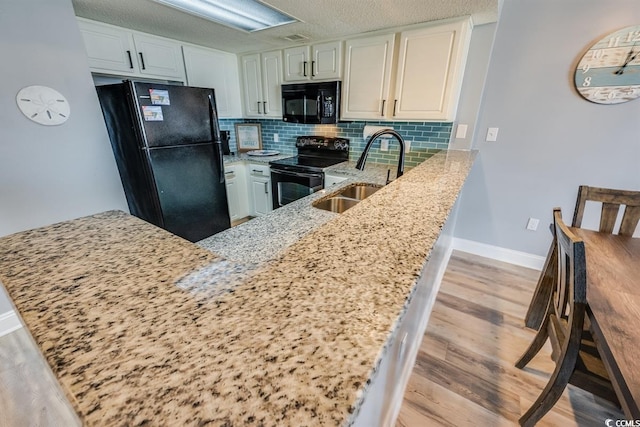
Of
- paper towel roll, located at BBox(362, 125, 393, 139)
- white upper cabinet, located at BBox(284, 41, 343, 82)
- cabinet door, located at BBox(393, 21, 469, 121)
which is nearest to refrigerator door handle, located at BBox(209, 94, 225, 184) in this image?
white upper cabinet, located at BBox(284, 41, 343, 82)

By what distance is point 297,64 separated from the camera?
2.78 m

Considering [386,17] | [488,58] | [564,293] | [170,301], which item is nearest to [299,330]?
[170,301]

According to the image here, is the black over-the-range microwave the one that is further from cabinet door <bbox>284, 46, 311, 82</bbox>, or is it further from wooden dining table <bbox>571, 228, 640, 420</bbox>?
wooden dining table <bbox>571, 228, 640, 420</bbox>

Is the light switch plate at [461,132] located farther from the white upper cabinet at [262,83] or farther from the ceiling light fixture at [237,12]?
the white upper cabinet at [262,83]

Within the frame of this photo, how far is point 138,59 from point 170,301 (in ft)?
9.44

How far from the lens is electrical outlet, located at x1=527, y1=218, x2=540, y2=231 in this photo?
2400 mm

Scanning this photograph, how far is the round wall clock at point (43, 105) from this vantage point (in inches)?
65.5

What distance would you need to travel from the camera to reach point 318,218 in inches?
53.8

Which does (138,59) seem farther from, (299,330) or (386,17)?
(299,330)

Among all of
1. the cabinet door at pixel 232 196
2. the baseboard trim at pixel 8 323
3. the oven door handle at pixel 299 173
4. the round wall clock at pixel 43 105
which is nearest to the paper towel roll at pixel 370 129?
the oven door handle at pixel 299 173

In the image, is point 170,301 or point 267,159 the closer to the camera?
point 170,301

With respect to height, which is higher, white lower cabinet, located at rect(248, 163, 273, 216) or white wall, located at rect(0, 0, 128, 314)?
white wall, located at rect(0, 0, 128, 314)

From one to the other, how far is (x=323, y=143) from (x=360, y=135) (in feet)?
1.56

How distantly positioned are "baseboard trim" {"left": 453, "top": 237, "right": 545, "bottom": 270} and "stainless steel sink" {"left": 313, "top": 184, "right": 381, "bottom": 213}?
139cm
